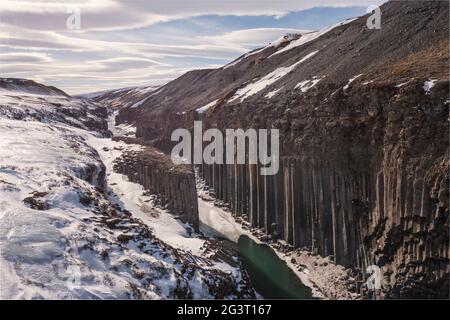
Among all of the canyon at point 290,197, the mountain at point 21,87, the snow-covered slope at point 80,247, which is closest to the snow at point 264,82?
the canyon at point 290,197

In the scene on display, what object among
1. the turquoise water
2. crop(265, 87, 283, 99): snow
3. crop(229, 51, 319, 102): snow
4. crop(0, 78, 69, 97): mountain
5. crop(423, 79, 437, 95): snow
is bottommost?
the turquoise water

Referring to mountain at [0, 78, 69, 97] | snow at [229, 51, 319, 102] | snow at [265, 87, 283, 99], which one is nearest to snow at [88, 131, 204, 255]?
snow at [265, 87, 283, 99]

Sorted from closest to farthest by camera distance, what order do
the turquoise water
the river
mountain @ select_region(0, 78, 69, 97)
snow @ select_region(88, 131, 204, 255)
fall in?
the turquoise water < the river < snow @ select_region(88, 131, 204, 255) < mountain @ select_region(0, 78, 69, 97)

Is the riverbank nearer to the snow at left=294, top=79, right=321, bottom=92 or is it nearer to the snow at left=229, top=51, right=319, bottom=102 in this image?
the snow at left=294, top=79, right=321, bottom=92

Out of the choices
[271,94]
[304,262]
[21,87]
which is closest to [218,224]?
[304,262]

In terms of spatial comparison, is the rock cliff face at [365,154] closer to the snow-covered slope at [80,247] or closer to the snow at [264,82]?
the snow at [264,82]

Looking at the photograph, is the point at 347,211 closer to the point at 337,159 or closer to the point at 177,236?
the point at 337,159

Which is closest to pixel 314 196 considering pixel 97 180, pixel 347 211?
pixel 347 211
